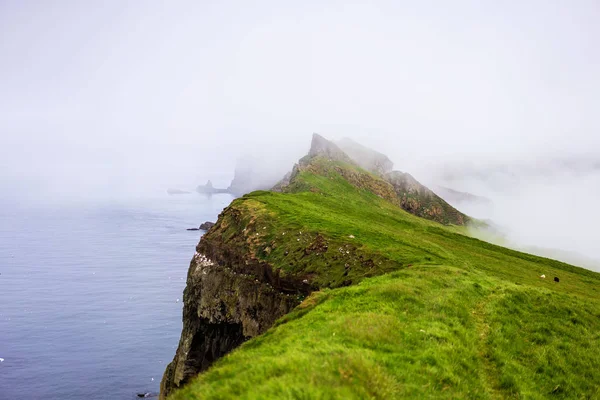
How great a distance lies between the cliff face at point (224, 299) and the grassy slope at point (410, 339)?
116 inches

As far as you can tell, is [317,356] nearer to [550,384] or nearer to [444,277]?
[550,384]

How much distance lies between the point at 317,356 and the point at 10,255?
204 meters

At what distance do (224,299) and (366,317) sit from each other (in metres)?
25.3

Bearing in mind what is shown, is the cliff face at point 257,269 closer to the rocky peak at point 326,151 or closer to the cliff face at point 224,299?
the cliff face at point 224,299

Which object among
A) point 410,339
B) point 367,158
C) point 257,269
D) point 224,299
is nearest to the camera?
point 410,339

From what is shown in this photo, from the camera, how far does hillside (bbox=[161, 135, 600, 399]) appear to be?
10.9 meters

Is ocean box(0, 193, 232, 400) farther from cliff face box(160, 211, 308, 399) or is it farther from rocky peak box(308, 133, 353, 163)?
rocky peak box(308, 133, 353, 163)

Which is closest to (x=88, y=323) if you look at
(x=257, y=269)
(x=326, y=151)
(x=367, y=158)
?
(x=326, y=151)

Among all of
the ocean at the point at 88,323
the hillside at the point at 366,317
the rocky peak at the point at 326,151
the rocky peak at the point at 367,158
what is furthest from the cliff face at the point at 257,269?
the rocky peak at the point at 367,158

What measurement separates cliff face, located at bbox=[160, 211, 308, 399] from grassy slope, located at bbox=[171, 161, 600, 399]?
2942 mm

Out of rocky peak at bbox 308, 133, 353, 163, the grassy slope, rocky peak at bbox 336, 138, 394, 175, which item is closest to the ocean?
the grassy slope

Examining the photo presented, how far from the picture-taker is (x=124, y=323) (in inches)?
3745

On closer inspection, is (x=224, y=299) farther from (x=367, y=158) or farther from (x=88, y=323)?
(x=367, y=158)

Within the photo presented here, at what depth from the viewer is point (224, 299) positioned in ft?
126
